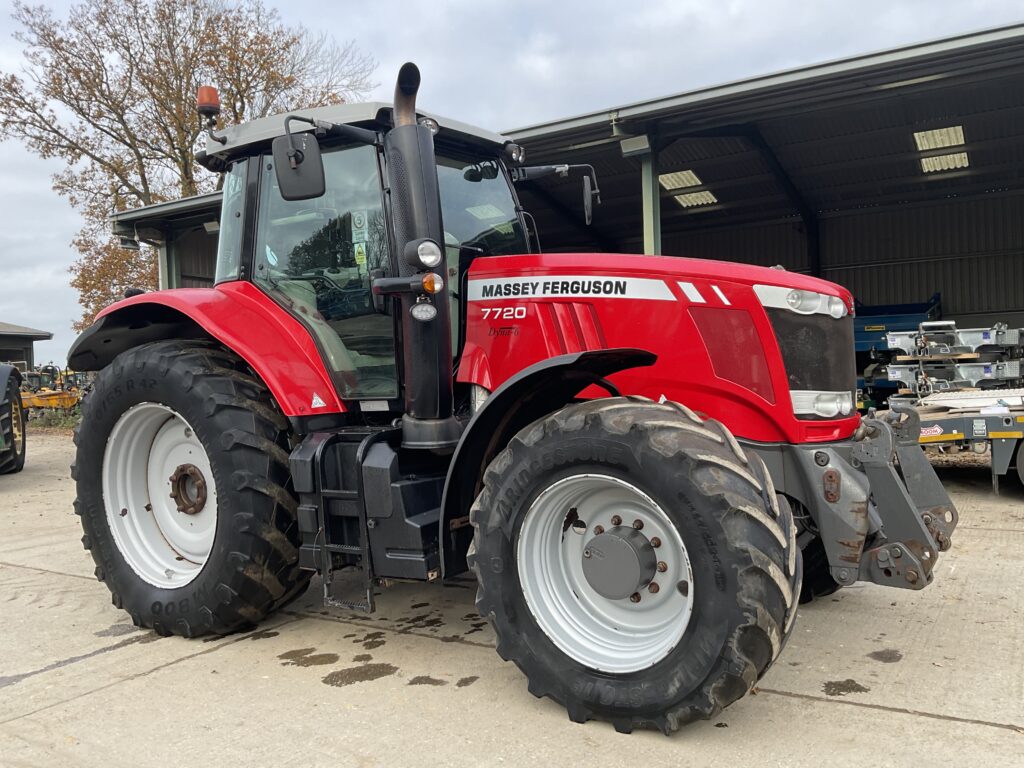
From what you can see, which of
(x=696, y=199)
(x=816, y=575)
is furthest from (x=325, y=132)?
(x=696, y=199)

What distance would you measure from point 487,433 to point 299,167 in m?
1.39

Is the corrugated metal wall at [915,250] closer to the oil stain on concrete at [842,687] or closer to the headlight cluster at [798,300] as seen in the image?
the headlight cluster at [798,300]

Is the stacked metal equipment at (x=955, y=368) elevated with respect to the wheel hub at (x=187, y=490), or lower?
elevated

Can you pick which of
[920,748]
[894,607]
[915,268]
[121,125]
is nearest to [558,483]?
[920,748]

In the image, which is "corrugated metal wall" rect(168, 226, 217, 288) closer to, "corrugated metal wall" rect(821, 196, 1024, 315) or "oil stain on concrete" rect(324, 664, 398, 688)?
"corrugated metal wall" rect(821, 196, 1024, 315)

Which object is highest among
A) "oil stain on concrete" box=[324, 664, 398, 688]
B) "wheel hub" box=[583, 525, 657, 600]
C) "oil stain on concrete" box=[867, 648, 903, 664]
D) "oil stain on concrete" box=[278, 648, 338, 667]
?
"wheel hub" box=[583, 525, 657, 600]

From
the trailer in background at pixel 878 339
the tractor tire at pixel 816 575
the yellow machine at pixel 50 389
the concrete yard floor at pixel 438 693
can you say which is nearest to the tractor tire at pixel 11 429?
the concrete yard floor at pixel 438 693

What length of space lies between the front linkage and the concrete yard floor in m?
0.51

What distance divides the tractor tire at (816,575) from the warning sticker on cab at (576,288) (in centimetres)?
147

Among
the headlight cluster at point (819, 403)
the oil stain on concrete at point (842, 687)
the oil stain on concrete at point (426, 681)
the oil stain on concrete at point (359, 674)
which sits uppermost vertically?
Answer: the headlight cluster at point (819, 403)

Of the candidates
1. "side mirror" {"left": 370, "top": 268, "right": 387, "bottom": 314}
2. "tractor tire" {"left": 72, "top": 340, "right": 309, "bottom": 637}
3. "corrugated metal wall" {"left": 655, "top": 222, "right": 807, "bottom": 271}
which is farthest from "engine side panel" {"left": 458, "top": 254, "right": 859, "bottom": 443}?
"corrugated metal wall" {"left": 655, "top": 222, "right": 807, "bottom": 271}

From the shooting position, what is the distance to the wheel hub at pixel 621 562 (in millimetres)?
2996

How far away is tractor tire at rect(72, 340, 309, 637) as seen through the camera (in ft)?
12.6

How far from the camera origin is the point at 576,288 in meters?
3.51
